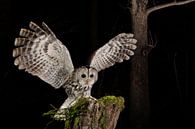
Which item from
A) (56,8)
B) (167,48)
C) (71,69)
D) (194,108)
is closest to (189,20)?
(167,48)

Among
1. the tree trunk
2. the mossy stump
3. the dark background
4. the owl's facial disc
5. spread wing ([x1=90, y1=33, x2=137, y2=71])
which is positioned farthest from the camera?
the dark background

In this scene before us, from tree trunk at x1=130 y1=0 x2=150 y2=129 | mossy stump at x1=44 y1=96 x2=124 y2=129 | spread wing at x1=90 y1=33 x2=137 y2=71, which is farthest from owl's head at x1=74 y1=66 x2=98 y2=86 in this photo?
tree trunk at x1=130 y1=0 x2=150 y2=129

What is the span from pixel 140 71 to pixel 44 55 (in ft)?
5.62

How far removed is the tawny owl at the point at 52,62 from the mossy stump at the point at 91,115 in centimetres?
93

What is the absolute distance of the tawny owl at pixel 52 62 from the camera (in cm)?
388

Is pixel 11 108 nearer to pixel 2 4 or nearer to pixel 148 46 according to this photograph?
pixel 2 4

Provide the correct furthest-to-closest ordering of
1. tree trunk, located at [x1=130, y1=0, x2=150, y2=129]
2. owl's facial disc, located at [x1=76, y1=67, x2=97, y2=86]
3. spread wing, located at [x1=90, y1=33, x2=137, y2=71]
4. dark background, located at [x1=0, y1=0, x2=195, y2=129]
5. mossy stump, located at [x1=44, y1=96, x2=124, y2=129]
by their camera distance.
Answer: dark background, located at [x1=0, y1=0, x2=195, y2=129] → tree trunk, located at [x1=130, y1=0, x2=150, y2=129] → spread wing, located at [x1=90, y1=33, x2=137, y2=71] → owl's facial disc, located at [x1=76, y1=67, x2=97, y2=86] → mossy stump, located at [x1=44, y1=96, x2=124, y2=129]

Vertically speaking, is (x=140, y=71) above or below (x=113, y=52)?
below

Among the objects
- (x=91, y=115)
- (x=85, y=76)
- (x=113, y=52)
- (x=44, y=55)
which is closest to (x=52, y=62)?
(x=44, y=55)

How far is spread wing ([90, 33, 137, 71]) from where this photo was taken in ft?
14.2

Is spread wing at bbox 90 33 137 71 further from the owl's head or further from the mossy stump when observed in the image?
the mossy stump

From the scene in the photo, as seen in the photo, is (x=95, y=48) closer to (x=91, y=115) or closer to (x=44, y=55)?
(x=44, y=55)

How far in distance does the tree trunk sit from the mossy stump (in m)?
2.34

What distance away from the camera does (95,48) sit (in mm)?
6738
